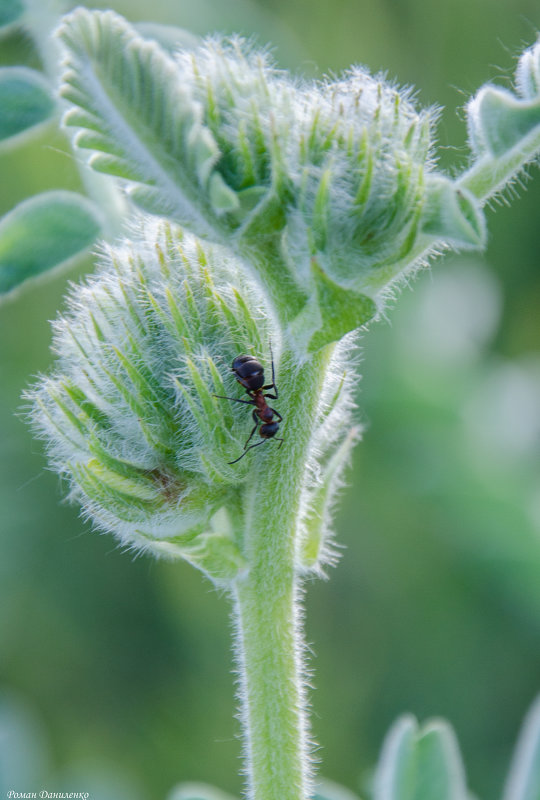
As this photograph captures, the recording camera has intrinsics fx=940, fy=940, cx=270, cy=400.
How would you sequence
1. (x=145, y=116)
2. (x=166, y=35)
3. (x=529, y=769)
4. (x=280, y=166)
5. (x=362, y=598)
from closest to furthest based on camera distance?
(x=145, y=116), (x=280, y=166), (x=529, y=769), (x=166, y=35), (x=362, y=598)

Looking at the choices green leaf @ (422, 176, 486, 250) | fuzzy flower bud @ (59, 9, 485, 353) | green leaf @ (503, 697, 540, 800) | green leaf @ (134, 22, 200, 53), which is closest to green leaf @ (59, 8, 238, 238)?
fuzzy flower bud @ (59, 9, 485, 353)

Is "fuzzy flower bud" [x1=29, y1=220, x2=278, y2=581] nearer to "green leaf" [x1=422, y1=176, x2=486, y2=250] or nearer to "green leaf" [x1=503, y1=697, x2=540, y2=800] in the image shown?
"green leaf" [x1=422, y1=176, x2=486, y2=250]

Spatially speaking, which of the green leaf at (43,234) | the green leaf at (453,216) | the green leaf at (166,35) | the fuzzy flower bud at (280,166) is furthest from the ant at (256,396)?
the green leaf at (166,35)

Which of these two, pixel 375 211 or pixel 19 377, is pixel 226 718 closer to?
pixel 19 377

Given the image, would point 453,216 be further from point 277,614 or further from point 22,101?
point 22,101

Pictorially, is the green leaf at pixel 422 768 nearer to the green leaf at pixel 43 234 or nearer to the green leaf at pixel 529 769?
the green leaf at pixel 529 769

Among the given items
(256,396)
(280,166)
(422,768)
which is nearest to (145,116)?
(280,166)

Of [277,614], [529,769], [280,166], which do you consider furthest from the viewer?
[529,769]
